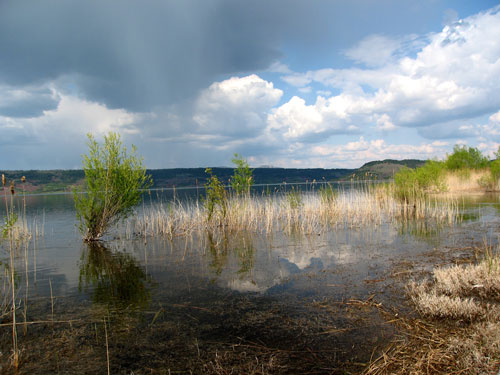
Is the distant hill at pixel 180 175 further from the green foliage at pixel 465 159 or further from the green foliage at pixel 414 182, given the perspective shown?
the green foliage at pixel 414 182

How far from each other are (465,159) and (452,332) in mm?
40814

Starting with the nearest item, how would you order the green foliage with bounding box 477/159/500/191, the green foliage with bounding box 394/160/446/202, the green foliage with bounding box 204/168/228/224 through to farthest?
the green foliage with bounding box 204/168/228/224
the green foliage with bounding box 394/160/446/202
the green foliage with bounding box 477/159/500/191

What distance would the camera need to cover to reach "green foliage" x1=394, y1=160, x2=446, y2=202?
1981 cm

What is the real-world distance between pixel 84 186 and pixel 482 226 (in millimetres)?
15858

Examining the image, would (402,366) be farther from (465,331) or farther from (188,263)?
(188,263)

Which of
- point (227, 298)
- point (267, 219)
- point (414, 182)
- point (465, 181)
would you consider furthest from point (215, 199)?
point (465, 181)

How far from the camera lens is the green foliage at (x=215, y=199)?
14672 mm

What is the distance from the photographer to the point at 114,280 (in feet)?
25.2

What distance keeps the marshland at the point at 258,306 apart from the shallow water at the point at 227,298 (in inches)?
1.0

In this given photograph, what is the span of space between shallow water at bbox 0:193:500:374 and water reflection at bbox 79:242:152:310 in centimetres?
4

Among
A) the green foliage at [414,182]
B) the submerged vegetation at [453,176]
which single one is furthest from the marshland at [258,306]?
the submerged vegetation at [453,176]

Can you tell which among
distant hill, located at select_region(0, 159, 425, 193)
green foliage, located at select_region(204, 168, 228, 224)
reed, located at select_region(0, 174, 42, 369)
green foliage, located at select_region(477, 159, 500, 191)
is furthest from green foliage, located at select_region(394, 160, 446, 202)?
distant hill, located at select_region(0, 159, 425, 193)

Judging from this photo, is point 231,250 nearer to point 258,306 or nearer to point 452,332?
point 258,306

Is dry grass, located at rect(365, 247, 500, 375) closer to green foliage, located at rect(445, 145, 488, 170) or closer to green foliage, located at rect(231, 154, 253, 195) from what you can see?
green foliage, located at rect(231, 154, 253, 195)
